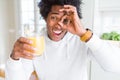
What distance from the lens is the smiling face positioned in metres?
0.93

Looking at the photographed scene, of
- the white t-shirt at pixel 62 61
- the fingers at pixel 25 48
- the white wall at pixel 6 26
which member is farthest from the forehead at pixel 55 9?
the white wall at pixel 6 26

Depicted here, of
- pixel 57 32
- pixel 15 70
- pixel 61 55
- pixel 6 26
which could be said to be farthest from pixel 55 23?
pixel 6 26

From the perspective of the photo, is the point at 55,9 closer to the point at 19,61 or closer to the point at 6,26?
the point at 19,61

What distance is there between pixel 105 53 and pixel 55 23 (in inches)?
11.1

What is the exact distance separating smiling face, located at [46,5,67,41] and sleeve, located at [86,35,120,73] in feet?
0.58

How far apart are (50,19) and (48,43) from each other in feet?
0.51

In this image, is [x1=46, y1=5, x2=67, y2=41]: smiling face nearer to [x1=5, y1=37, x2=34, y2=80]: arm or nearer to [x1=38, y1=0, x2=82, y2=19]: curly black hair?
[x1=38, y1=0, x2=82, y2=19]: curly black hair

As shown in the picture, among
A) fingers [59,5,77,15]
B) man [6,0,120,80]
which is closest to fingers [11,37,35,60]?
man [6,0,120,80]

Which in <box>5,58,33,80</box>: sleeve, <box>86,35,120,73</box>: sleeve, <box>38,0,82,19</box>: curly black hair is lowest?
<box>5,58,33,80</box>: sleeve

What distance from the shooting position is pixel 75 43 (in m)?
1.04

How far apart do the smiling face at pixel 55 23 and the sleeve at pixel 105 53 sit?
18 centimetres

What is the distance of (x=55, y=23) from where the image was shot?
3.11ft

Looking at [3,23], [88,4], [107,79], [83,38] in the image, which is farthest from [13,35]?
[83,38]

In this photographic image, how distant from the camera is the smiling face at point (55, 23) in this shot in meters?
0.93
